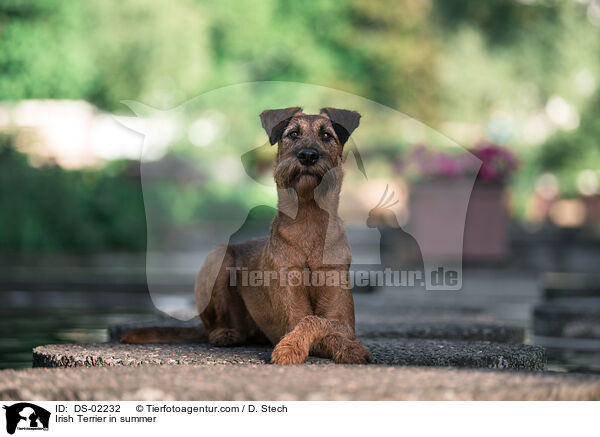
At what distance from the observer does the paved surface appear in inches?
161

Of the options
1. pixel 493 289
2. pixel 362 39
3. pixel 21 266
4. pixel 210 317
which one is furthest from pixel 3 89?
pixel 210 317

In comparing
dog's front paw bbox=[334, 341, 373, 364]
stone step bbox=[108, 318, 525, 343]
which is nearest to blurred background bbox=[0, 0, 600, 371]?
stone step bbox=[108, 318, 525, 343]

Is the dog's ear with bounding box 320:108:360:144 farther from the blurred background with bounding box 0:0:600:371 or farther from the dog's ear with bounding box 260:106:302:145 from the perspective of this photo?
the blurred background with bounding box 0:0:600:371

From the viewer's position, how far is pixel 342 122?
199 inches

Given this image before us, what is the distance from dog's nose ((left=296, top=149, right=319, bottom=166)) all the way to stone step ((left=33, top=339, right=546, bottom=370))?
111 centimetres

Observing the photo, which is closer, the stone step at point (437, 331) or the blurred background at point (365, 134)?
the stone step at point (437, 331)

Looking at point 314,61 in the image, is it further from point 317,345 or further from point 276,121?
point 317,345

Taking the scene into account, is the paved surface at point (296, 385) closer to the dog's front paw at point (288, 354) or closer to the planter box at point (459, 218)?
the dog's front paw at point (288, 354)

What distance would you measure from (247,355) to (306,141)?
4.50 ft

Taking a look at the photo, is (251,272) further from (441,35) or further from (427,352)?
(441,35)

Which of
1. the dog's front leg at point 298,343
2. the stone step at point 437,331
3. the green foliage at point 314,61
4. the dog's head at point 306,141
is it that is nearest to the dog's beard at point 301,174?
the dog's head at point 306,141
